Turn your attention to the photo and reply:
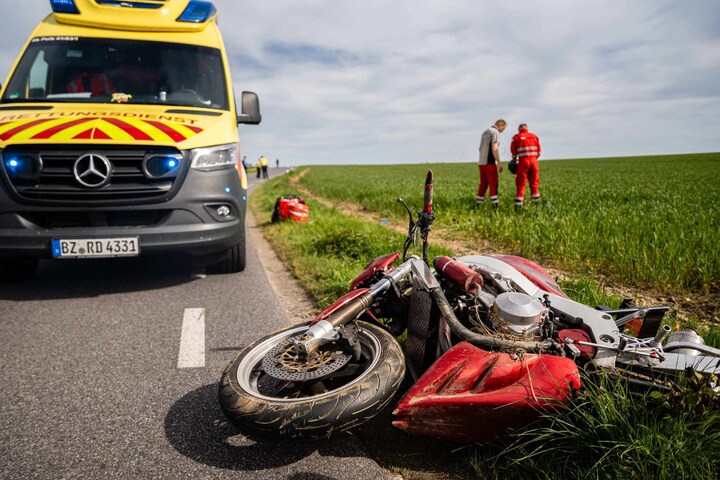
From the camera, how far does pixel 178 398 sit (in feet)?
8.36

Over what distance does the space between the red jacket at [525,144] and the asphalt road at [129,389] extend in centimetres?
755

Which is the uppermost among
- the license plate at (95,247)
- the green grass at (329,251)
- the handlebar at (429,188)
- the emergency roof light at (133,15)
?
the emergency roof light at (133,15)

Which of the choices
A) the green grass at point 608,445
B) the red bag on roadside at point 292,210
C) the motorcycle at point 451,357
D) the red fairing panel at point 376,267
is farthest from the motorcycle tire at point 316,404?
the red bag on roadside at point 292,210

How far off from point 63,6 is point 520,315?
19.9ft

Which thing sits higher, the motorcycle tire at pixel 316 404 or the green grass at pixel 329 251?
the motorcycle tire at pixel 316 404

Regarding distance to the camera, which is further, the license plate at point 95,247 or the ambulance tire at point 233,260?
the ambulance tire at point 233,260

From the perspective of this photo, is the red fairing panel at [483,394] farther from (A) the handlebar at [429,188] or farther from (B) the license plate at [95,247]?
(B) the license plate at [95,247]

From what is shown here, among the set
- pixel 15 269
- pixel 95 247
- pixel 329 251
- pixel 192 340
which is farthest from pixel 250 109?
pixel 192 340

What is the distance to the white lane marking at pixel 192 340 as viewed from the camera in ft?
9.87

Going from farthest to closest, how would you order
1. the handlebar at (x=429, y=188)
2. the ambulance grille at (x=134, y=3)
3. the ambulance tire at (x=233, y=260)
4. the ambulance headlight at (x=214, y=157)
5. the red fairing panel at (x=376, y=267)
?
the ambulance grille at (x=134, y=3) → the ambulance tire at (x=233, y=260) → the ambulance headlight at (x=214, y=157) → the red fairing panel at (x=376, y=267) → the handlebar at (x=429, y=188)

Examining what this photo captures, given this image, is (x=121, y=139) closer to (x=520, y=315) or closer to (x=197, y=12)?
(x=197, y=12)

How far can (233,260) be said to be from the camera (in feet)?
17.8

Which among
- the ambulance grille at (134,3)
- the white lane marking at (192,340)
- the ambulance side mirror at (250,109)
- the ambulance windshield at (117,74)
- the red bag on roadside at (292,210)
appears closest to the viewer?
the white lane marking at (192,340)

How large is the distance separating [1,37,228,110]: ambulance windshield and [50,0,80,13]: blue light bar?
14.9 inches
